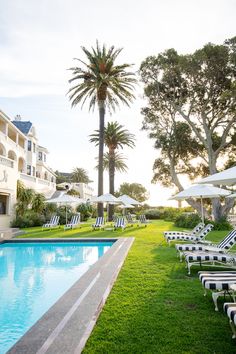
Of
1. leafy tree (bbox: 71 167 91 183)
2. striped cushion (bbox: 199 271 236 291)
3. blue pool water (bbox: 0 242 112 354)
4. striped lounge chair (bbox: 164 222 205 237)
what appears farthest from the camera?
leafy tree (bbox: 71 167 91 183)

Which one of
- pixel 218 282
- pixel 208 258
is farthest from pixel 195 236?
pixel 218 282

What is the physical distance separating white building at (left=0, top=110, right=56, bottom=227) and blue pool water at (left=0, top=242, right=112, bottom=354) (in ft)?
23.3

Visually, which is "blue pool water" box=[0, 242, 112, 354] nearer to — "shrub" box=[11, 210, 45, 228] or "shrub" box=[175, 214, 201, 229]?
"shrub" box=[11, 210, 45, 228]

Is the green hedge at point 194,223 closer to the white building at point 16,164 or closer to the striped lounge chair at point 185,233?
the striped lounge chair at point 185,233

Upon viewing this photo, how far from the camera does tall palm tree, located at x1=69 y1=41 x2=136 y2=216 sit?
91.9 ft

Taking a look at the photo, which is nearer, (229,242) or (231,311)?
(231,311)

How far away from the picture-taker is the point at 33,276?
10.4 m

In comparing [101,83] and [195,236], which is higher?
[101,83]

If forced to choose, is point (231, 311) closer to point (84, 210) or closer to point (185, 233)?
point (185, 233)

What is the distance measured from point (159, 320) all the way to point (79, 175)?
78973mm

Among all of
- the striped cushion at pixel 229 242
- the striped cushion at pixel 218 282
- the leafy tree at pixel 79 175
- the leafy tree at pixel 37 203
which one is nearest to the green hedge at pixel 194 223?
the leafy tree at pixel 37 203

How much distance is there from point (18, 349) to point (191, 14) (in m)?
13.4

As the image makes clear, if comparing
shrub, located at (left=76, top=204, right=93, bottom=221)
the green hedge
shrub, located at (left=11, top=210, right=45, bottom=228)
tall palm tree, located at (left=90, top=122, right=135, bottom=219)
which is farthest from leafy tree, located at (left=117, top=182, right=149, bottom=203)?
the green hedge

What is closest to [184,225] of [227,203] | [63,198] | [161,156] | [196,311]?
[227,203]
